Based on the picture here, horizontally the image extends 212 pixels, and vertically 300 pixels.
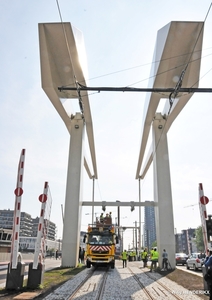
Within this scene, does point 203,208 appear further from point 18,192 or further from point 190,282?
point 18,192

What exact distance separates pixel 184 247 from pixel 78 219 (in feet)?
362

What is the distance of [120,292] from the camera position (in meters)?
8.44

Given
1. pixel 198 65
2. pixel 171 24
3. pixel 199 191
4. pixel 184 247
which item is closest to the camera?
pixel 199 191

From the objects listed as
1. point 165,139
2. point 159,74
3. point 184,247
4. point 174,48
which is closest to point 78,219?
point 165,139

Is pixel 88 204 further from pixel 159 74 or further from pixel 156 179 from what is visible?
pixel 159 74

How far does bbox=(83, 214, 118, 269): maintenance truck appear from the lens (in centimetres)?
1728

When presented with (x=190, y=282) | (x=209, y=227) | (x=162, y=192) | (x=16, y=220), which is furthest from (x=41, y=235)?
(x=162, y=192)

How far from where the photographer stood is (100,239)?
18.0m

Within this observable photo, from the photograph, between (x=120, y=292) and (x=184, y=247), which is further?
(x=184, y=247)

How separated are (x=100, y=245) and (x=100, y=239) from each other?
469 mm

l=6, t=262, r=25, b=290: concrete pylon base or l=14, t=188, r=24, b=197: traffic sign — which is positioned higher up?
l=14, t=188, r=24, b=197: traffic sign

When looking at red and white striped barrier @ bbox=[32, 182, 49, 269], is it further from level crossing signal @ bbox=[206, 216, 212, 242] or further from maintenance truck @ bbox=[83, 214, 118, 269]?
→ maintenance truck @ bbox=[83, 214, 118, 269]

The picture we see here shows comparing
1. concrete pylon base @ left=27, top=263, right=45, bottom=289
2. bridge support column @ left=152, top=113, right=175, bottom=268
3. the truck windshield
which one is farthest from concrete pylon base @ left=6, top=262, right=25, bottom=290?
bridge support column @ left=152, top=113, right=175, bottom=268

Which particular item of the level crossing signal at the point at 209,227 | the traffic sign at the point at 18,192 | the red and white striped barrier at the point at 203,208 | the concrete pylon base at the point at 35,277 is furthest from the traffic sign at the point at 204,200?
the traffic sign at the point at 18,192
